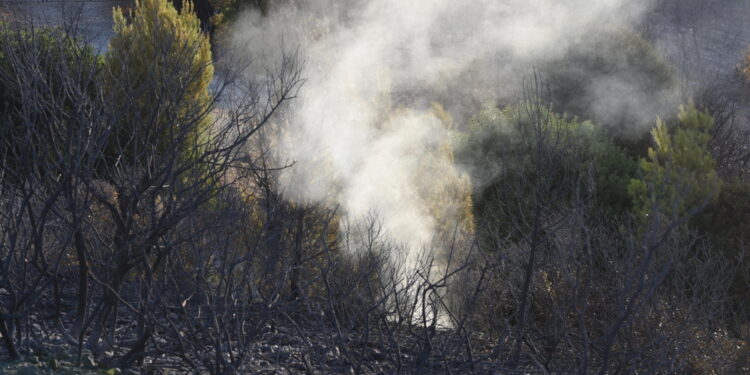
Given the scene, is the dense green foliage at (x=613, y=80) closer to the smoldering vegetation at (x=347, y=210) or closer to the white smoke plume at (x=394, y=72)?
the smoldering vegetation at (x=347, y=210)

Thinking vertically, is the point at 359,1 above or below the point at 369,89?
above

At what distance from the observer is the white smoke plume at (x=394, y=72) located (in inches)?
412

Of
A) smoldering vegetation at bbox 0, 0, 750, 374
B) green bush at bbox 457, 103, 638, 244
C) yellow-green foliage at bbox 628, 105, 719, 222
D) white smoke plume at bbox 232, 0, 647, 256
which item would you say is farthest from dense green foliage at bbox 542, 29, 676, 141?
yellow-green foliage at bbox 628, 105, 719, 222

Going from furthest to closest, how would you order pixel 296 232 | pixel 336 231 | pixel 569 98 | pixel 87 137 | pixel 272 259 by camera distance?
1. pixel 569 98
2. pixel 336 231
3. pixel 296 232
4. pixel 272 259
5. pixel 87 137

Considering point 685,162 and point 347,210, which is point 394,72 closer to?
point 685,162

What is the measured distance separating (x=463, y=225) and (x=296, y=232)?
281 cm

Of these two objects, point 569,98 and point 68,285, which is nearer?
point 68,285

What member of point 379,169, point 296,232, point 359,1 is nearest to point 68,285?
point 296,232

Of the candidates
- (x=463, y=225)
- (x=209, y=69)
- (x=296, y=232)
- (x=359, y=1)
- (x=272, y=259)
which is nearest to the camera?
(x=272, y=259)

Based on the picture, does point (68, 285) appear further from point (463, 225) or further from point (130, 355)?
point (463, 225)

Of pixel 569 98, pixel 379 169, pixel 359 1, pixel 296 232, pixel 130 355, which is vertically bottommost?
pixel 130 355

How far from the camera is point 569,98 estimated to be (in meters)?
19.0

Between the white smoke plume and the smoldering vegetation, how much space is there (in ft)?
0.19

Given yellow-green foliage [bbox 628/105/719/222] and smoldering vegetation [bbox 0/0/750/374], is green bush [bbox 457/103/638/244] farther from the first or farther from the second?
yellow-green foliage [bbox 628/105/719/222]
